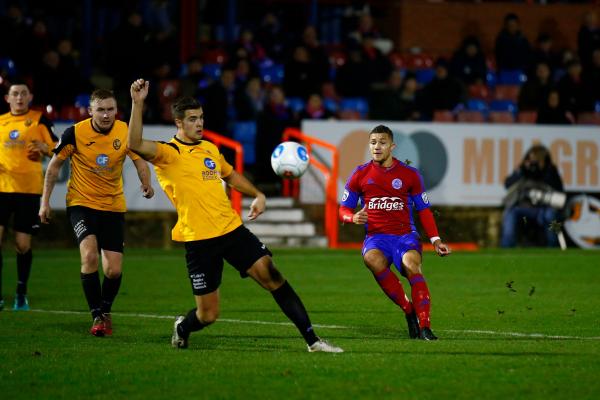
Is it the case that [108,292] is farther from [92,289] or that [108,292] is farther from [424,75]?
[424,75]

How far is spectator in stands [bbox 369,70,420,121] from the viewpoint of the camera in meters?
23.0

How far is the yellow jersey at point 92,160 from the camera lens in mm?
11266

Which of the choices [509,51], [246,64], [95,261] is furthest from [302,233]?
[95,261]

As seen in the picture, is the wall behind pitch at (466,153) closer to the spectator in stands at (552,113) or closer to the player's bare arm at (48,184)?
the spectator in stands at (552,113)

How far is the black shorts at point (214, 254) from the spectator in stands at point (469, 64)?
55.4 feet

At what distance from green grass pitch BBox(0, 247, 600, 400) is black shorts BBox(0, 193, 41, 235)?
864mm

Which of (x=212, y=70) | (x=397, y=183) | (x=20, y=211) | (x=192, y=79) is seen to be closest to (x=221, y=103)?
(x=192, y=79)

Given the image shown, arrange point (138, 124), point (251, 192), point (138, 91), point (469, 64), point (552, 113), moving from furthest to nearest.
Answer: point (469, 64) → point (552, 113) → point (251, 192) → point (138, 124) → point (138, 91)

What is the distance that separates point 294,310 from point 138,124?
180cm

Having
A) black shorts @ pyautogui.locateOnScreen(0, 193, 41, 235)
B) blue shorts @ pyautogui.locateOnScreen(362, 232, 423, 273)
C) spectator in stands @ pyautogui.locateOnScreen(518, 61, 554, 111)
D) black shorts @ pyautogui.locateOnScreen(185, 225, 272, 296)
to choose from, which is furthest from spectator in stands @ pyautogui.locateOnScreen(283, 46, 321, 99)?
black shorts @ pyautogui.locateOnScreen(185, 225, 272, 296)

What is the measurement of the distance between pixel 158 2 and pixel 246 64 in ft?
10.2

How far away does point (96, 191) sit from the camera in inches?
445

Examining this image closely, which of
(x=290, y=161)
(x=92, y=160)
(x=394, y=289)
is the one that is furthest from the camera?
(x=290, y=161)

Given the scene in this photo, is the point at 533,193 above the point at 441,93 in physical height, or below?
below
